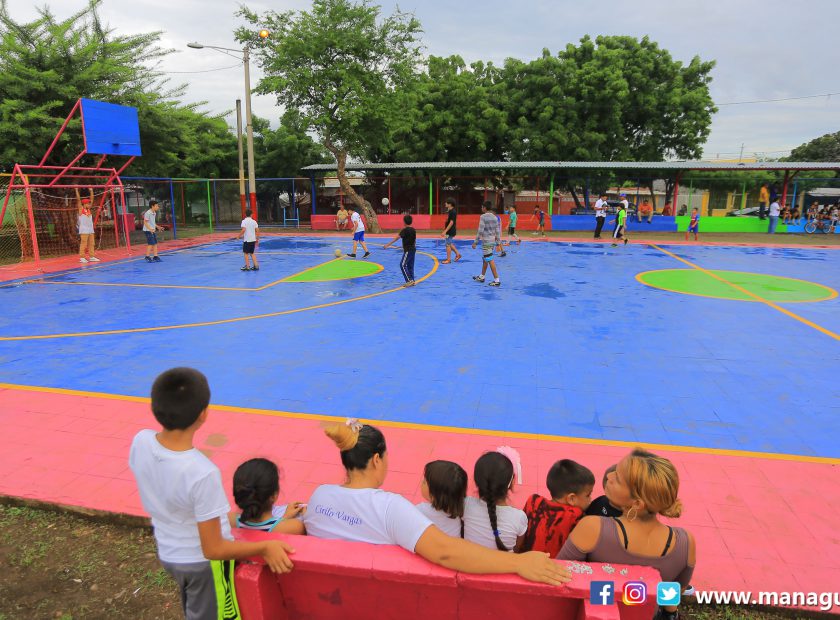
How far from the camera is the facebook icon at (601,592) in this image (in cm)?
211

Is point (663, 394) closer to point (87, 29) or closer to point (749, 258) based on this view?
point (749, 258)

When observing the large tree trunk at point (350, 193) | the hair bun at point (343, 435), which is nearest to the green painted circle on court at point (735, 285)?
the hair bun at point (343, 435)

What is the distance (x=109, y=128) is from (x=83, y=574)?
1742cm

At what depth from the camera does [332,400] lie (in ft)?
20.8

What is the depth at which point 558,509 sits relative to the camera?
2.84m

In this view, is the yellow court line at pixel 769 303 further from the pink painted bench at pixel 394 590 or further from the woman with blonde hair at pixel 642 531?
the pink painted bench at pixel 394 590

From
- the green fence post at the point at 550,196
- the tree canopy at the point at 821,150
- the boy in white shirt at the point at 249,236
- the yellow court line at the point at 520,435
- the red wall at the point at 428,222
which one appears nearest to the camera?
the yellow court line at the point at 520,435

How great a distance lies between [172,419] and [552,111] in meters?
30.1

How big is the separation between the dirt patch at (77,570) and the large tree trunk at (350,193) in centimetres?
2211

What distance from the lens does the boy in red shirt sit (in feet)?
9.10

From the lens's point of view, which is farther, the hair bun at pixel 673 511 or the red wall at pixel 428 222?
the red wall at pixel 428 222

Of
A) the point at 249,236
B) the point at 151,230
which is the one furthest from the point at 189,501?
the point at 151,230

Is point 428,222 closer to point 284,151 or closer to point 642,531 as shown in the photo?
point 284,151

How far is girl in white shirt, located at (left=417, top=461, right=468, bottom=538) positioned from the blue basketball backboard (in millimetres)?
17979
